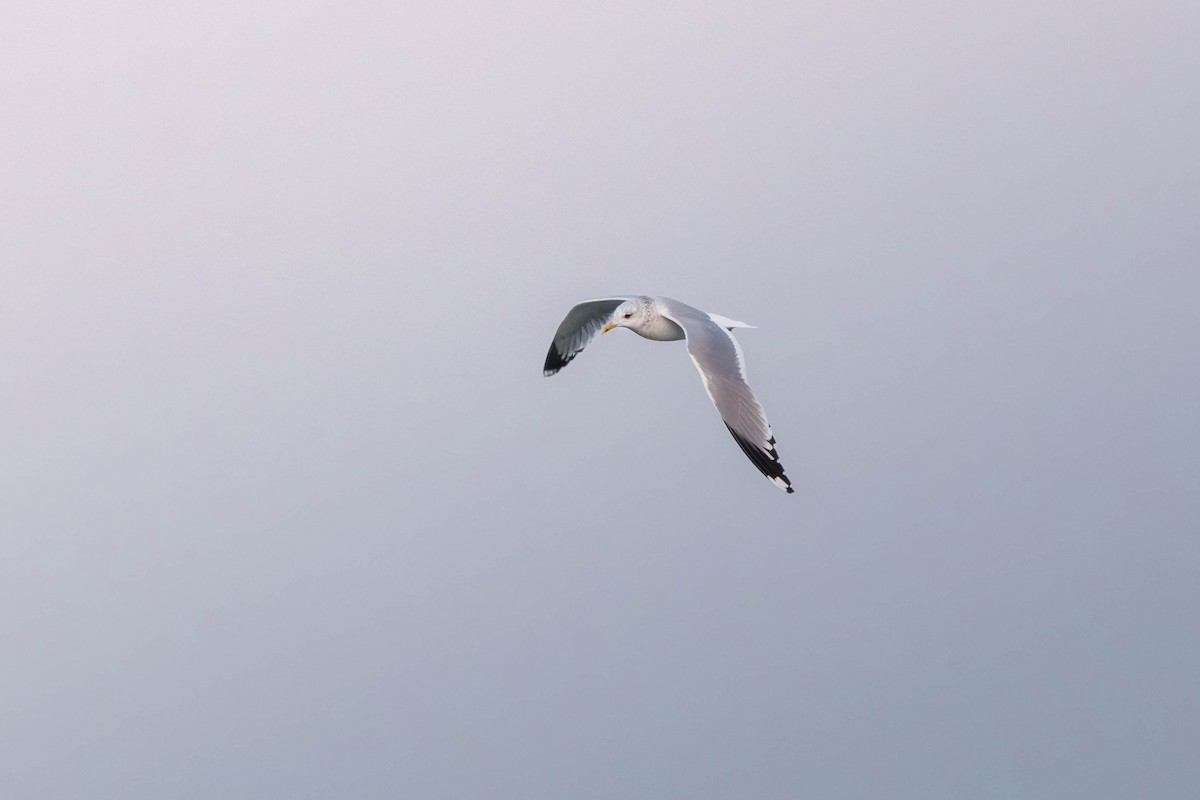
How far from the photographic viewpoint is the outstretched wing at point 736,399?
8922mm

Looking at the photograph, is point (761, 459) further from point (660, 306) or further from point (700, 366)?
point (660, 306)

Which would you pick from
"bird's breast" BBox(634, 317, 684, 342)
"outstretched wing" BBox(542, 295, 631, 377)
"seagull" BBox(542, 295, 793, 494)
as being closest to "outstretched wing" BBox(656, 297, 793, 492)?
"seagull" BBox(542, 295, 793, 494)

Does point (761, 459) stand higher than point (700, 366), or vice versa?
point (700, 366)

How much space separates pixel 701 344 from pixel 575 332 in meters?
1.27

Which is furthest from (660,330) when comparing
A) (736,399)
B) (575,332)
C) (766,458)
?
(766,458)

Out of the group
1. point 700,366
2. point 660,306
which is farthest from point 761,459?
point 660,306

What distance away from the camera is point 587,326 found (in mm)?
10406

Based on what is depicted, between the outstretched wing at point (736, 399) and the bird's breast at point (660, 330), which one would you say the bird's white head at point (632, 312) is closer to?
the bird's breast at point (660, 330)

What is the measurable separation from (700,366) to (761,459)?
0.64m

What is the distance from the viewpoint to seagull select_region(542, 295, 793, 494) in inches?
354

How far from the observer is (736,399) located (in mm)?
9070

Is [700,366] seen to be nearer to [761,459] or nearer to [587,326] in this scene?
[761,459]

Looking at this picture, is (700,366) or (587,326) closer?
(700,366)

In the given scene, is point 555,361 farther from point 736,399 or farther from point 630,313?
point 736,399
